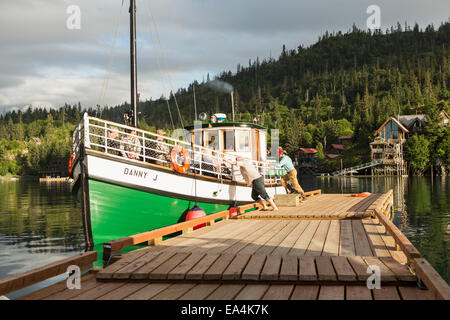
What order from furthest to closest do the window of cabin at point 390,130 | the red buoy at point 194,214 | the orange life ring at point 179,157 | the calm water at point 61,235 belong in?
the window of cabin at point 390,130 < the calm water at point 61,235 < the orange life ring at point 179,157 < the red buoy at point 194,214

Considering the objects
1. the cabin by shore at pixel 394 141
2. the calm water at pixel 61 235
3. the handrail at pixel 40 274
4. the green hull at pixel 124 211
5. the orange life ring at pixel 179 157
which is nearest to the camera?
the handrail at pixel 40 274

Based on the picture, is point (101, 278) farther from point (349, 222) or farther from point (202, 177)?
point (202, 177)

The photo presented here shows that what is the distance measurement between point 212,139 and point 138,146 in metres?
5.98

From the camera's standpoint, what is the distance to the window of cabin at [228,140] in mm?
15930

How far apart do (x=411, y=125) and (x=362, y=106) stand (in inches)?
1937

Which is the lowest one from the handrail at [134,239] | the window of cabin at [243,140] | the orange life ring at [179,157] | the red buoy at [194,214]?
the red buoy at [194,214]

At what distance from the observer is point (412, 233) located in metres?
15.3

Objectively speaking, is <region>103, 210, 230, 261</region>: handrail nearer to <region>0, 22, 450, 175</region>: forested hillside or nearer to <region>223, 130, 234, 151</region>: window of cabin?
<region>223, 130, 234, 151</region>: window of cabin

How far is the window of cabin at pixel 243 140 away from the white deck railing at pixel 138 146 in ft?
2.26

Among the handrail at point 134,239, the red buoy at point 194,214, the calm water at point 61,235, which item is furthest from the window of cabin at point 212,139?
the handrail at point 134,239

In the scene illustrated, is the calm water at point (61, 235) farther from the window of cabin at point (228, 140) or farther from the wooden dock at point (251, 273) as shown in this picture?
the window of cabin at point (228, 140)

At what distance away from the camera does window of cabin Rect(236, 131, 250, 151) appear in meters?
16.0

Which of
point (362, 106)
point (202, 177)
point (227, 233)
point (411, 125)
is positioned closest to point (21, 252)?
point (202, 177)

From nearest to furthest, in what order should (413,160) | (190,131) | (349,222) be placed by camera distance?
(349,222) → (190,131) → (413,160)
